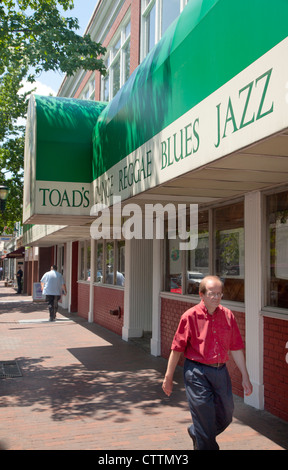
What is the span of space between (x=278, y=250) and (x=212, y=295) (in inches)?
89.3

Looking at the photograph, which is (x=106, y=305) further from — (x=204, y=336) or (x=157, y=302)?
(x=204, y=336)

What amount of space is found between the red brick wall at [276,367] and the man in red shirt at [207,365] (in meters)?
1.66

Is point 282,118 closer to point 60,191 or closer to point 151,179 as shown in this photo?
point 151,179

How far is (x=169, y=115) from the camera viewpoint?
5395 millimetres

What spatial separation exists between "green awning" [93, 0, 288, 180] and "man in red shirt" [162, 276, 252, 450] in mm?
1891

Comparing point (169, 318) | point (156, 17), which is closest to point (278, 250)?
point (169, 318)

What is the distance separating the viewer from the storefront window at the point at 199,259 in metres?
7.57

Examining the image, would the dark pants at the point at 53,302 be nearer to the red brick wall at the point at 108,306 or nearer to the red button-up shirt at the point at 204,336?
the red brick wall at the point at 108,306

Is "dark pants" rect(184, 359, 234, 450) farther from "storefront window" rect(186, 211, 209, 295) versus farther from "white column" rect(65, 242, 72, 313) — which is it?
"white column" rect(65, 242, 72, 313)

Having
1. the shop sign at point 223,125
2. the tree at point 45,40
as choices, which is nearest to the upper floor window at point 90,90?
the tree at point 45,40

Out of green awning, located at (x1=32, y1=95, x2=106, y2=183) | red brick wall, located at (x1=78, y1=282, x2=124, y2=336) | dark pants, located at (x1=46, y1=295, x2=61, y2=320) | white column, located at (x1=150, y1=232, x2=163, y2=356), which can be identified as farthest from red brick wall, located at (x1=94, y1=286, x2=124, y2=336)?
green awning, located at (x1=32, y1=95, x2=106, y2=183)

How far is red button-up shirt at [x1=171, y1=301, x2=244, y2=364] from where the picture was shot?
3740mm

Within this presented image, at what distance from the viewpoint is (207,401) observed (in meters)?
3.67
